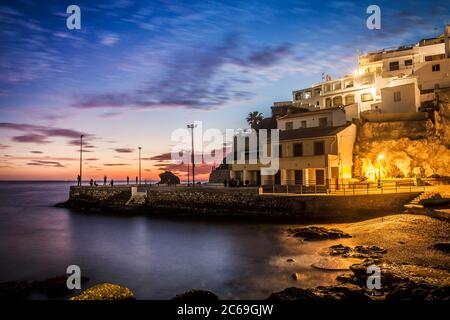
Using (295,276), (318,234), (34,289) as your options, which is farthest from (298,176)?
(34,289)

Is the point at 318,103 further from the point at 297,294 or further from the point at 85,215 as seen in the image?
the point at 297,294

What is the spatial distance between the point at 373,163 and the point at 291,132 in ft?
37.3

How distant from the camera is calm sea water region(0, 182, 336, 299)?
15.1 m

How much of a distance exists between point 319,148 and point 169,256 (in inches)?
943

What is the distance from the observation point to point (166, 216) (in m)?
39.7

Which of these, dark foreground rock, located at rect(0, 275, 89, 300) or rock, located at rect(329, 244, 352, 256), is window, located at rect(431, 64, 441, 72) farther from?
dark foreground rock, located at rect(0, 275, 89, 300)

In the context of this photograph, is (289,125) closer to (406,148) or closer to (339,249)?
(406,148)

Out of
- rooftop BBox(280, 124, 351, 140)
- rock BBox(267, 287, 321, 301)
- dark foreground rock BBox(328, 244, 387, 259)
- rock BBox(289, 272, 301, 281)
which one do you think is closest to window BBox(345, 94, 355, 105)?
rooftop BBox(280, 124, 351, 140)

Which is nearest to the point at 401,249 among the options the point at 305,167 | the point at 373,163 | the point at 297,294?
the point at 297,294

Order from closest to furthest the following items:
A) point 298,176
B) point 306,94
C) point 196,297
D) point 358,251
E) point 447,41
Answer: point 196,297, point 358,251, point 298,176, point 447,41, point 306,94

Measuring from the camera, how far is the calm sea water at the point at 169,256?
15.1 m

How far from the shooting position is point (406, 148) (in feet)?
123

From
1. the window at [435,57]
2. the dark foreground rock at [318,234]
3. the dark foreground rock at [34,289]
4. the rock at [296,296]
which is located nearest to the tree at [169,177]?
the window at [435,57]

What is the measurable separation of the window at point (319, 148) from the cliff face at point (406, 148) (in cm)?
627
